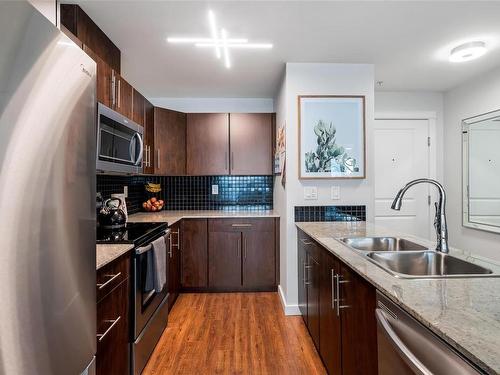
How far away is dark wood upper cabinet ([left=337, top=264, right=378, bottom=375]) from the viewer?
1149 millimetres

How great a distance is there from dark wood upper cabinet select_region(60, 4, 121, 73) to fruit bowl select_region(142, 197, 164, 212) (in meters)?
1.80

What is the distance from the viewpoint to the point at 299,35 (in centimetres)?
226

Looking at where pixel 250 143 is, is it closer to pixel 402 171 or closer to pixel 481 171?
pixel 402 171

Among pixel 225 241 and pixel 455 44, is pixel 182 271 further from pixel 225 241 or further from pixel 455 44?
pixel 455 44

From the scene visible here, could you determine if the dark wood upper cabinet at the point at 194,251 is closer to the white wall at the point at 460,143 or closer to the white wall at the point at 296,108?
the white wall at the point at 296,108

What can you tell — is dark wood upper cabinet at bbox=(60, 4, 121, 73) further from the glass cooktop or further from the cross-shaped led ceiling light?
the glass cooktop

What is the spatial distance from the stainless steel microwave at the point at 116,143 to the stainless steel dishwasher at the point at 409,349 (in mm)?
1715

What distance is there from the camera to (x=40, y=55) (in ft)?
2.36

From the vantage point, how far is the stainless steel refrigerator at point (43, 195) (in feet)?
2.09

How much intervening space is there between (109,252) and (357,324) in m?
1.26

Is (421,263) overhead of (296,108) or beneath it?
beneath

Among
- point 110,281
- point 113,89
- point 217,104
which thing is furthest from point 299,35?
point 110,281

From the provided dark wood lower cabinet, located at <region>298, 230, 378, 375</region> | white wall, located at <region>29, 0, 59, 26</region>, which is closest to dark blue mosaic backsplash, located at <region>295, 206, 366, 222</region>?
dark wood lower cabinet, located at <region>298, 230, 378, 375</region>

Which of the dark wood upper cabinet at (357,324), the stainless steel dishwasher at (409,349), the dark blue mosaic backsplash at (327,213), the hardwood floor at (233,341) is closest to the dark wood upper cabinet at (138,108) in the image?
the dark blue mosaic backsplash at (327,213)
